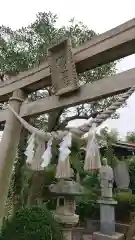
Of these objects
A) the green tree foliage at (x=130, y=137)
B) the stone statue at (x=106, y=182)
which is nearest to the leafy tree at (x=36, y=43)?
the stone statue at (x=106, y=182)

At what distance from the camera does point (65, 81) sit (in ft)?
8.09

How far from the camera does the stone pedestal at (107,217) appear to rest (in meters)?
5.61

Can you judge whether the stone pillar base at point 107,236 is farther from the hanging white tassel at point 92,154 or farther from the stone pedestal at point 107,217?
the hanging white tassel at point 92,154

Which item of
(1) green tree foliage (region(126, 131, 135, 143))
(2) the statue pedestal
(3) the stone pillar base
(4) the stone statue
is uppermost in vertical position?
(1) green tree foliage (region(126, 131, 135, 143))

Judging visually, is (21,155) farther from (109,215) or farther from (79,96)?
(109,215)

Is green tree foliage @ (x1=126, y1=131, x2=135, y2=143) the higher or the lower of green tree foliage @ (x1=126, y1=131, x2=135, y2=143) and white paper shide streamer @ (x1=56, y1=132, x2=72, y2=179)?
the higher

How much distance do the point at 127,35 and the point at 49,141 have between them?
110 cm

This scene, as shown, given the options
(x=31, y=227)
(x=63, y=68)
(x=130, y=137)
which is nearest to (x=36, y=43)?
(x=63, y=68)

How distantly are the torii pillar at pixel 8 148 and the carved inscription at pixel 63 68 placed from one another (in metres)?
0.67

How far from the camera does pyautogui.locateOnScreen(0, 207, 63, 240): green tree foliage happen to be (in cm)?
258

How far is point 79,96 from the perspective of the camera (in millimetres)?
2355

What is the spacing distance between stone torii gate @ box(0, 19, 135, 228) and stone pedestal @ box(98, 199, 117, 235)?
3477 mm

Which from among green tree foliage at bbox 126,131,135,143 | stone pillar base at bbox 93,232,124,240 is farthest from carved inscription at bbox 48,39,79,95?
green tree foliage at bbox 126,131,135,143

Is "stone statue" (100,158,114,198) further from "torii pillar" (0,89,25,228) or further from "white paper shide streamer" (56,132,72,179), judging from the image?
"white paper shide streamer" (56,132,72,179)
